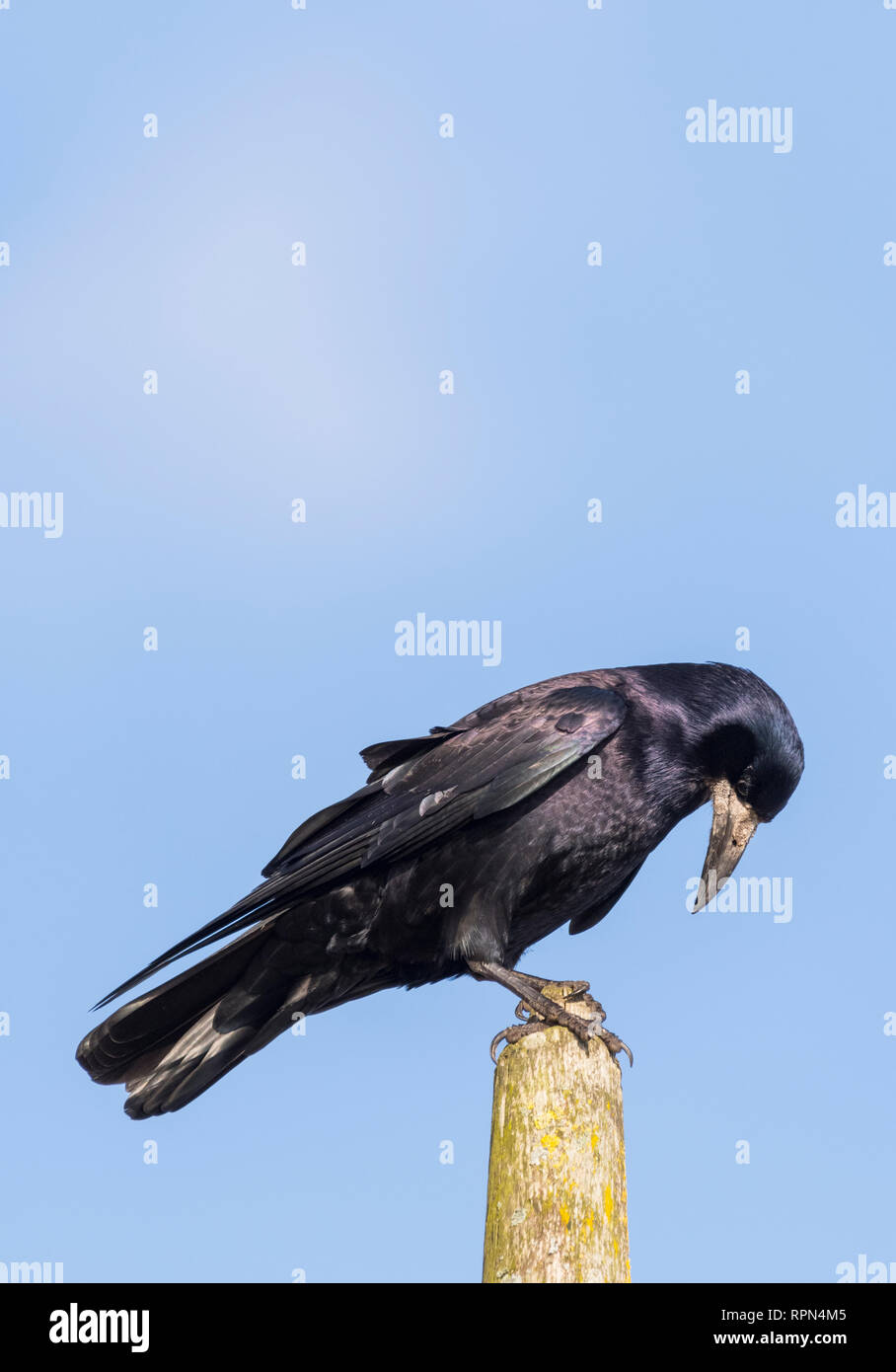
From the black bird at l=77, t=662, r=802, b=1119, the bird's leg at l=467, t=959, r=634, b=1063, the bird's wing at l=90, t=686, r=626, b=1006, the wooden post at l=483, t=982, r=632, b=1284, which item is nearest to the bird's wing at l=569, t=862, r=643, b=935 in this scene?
the black bird at l=77, t=662, r=802, b=1119

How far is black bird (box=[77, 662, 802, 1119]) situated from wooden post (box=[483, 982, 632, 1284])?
1282mm

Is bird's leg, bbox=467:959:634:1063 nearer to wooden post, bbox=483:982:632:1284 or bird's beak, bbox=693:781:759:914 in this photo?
wooden post, bbox=483:982:632:1284

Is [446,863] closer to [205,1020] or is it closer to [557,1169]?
[205,1020]

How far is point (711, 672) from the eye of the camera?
23.3ft

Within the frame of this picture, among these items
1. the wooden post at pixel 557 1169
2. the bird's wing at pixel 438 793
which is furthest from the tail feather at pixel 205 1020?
Result: the wooden post at pixel 557 1169

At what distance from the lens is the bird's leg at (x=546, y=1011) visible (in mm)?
5555

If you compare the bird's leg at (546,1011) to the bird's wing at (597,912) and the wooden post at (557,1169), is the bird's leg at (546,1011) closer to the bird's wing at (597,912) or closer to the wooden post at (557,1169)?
the wooden post at (557,1169)

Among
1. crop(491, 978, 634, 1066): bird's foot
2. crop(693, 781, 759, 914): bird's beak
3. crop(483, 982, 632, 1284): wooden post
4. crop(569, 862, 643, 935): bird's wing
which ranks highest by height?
crop(693, 781, 759, 914): bird's beak

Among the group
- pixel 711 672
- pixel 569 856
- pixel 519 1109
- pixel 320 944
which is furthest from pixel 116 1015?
pixel 711 672

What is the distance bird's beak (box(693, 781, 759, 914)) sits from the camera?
6.95 metres

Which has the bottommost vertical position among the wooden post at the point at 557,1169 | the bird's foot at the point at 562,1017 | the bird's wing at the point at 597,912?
the wooden post at the point at 557,1169

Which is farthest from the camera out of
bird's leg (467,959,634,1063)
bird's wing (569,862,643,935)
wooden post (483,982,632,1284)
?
bird's wing (569,862,643,935)
